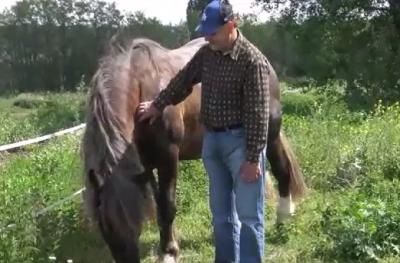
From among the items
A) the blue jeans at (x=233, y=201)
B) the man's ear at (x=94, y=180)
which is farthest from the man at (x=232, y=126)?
the man's ear at (x=94, y=180)

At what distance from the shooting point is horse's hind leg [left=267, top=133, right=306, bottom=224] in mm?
6445

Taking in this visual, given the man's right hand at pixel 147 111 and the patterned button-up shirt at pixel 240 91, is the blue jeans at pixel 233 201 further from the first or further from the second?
the man's right hand at pixel 147 111

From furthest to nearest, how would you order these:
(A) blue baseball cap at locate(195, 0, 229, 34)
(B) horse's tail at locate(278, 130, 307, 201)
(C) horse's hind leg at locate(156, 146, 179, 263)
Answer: (B) horse's tail at locate(278, 130, 307, 201) < (C) horse's hind leg at locate(156, 146, 179, 263) < (A) blue baseball cap at locate(195, 0, 229, 34)

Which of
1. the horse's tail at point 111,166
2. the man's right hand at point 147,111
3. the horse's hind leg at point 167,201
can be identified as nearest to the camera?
the horse's tail at point 111,166

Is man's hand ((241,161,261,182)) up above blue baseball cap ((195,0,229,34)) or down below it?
below

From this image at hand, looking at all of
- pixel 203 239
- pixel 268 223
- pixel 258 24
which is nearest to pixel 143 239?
pixel 203 239

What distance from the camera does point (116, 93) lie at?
4828 millimetres

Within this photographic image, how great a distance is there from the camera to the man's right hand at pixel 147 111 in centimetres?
479

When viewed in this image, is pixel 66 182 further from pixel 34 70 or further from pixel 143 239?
pixel 34 70

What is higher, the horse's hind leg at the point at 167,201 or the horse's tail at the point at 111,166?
the horse's tail at the point at 111,166

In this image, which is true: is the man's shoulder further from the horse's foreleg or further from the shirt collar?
the horse's foreleg

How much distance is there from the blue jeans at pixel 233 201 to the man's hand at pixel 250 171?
0.06 m

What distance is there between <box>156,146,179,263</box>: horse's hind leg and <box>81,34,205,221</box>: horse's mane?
0.54m

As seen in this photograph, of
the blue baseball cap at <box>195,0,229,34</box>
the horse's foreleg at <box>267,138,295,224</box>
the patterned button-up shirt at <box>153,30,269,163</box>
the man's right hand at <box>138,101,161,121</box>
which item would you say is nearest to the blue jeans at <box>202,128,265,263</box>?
the patterned button-up shirt at <box>153,30,269,163</box>
